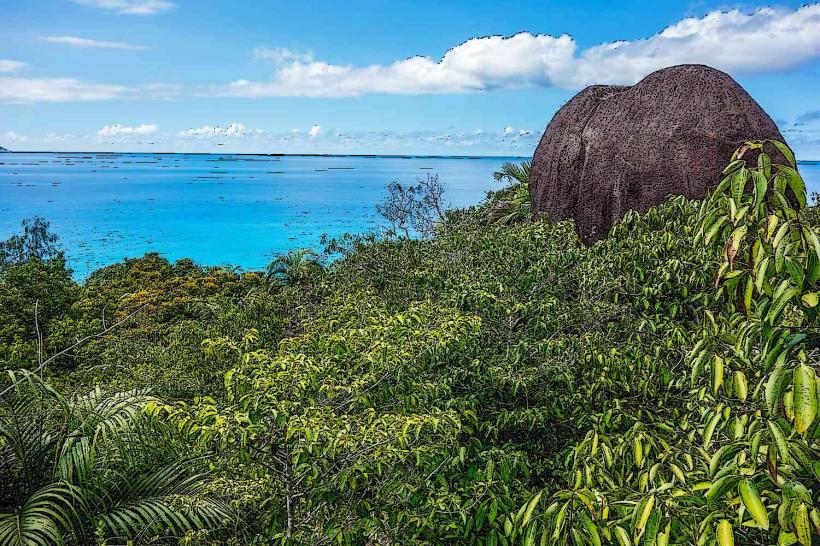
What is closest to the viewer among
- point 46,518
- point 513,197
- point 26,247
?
point 46,518

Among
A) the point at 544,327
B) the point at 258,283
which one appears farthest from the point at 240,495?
the point at 258,283

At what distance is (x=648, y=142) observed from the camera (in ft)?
31.1

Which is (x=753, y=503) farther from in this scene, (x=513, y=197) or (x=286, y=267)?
(x=286, y=267)

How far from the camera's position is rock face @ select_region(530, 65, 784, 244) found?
908 centimetres

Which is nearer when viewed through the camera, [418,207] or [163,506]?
[163,506]

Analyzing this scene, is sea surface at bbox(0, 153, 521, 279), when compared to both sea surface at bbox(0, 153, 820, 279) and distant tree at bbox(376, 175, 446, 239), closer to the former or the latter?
sea surface at bbox(0, 153, 820, 279)

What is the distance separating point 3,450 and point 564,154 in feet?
30.2

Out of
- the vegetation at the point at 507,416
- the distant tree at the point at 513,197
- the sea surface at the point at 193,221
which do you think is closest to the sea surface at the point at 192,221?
the sea surface at the point at 193,221

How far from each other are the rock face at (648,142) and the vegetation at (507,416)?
2.30m

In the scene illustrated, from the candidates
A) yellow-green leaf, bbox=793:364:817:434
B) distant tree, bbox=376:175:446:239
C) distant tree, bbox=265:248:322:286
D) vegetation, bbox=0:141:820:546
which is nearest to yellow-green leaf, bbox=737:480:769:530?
vegetation, bbox=0:141:820:546

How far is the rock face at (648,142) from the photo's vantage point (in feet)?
29.8

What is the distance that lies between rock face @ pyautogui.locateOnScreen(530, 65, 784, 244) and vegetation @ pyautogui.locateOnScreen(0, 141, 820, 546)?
2295mm

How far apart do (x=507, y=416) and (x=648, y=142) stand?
6037 millimetres

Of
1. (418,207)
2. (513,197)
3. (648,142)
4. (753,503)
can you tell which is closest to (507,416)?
(753,503)
